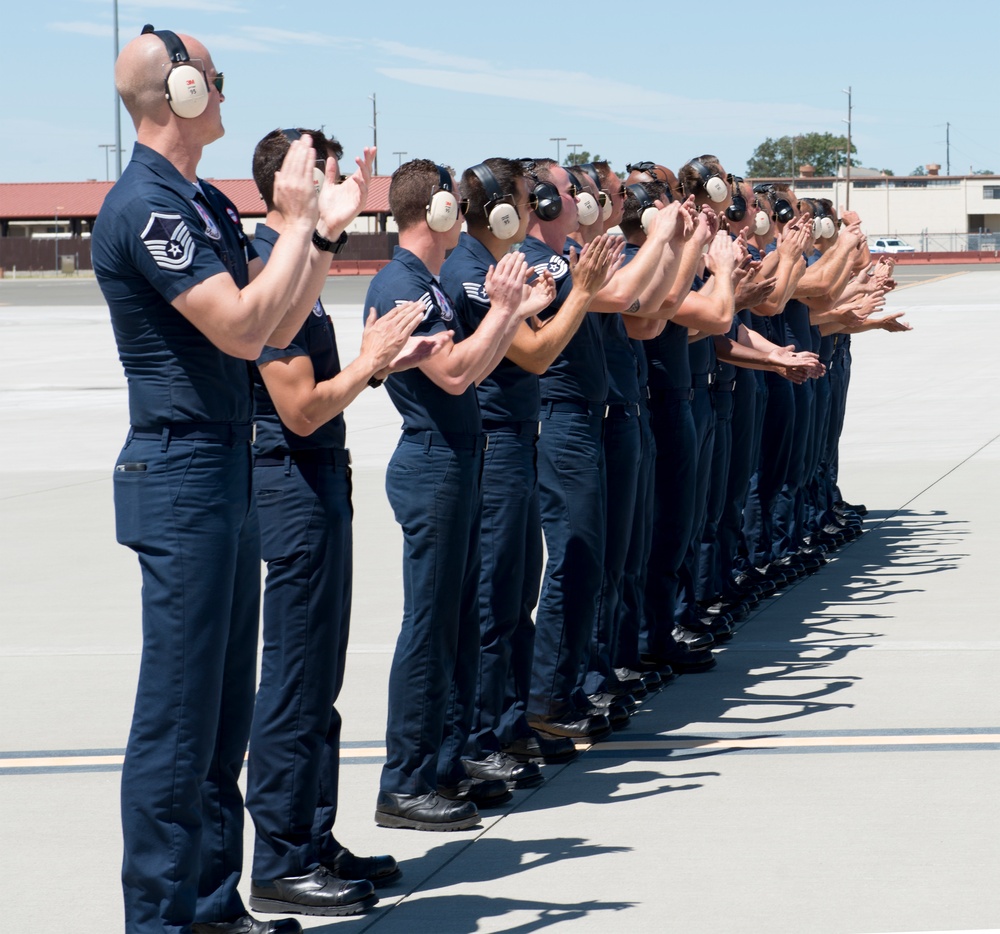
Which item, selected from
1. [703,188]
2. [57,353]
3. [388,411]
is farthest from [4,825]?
[57,353]

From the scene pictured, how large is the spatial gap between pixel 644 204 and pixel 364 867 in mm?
3693

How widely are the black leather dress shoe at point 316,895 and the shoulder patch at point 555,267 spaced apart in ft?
8.16

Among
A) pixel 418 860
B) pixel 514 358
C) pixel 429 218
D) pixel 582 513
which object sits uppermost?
pixel 429 218

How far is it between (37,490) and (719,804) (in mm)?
9821

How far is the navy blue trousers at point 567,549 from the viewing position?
621 centimetres

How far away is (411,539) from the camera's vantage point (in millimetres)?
5070

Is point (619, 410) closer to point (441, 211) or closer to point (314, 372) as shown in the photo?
point (441, 211)

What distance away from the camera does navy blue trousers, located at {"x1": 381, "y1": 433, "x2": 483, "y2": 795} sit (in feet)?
16.5

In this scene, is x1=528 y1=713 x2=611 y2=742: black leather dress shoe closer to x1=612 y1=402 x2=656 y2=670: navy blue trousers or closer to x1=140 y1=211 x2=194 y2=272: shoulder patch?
x1=612 y1=402 x2=656 y2=670: navy blue trousers

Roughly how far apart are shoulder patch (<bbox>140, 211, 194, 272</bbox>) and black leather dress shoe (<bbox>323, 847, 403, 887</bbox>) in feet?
6.17

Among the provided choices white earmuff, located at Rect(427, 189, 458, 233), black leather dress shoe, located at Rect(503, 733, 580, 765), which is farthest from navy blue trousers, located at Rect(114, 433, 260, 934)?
black leather dress shoe, located at Rect(503, 733, 580, 765)

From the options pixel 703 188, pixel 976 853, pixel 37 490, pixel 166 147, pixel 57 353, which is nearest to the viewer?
pixel 166 147

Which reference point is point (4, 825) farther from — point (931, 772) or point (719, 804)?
point (931, 772)

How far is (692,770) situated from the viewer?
5824 mm
